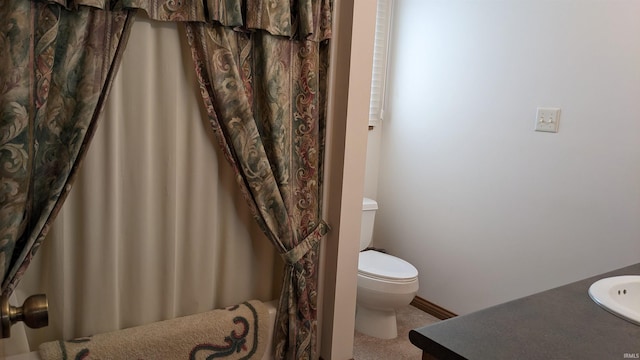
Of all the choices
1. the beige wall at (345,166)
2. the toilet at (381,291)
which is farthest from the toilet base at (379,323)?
the beige wall at (345,166)

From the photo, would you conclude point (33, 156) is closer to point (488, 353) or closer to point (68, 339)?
point (68, 339)

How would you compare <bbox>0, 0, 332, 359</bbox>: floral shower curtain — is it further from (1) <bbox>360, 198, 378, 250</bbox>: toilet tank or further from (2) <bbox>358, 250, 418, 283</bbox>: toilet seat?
(1) <bbox>360, 198, 378, 250</bbox>: toilet tank

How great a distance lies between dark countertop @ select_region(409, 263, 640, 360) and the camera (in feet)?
3.17

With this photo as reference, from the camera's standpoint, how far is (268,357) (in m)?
1.82

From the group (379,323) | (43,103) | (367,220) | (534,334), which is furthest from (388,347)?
(43,103)

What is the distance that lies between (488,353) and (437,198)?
1963mm

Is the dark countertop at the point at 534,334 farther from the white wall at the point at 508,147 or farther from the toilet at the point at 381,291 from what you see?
the toilet at the point at 381,291

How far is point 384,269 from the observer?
257 cm

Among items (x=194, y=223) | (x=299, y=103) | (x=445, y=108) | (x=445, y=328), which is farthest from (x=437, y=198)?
(x=445, y=328)

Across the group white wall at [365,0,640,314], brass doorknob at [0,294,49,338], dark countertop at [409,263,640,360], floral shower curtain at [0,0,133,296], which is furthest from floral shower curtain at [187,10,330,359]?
white wall at [365,0,640,314]

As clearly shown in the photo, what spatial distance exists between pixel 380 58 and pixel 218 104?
1782 millimetres

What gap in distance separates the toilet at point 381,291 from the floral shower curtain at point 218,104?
27.5 inches

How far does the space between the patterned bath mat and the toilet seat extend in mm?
876

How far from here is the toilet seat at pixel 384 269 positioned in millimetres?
2471
